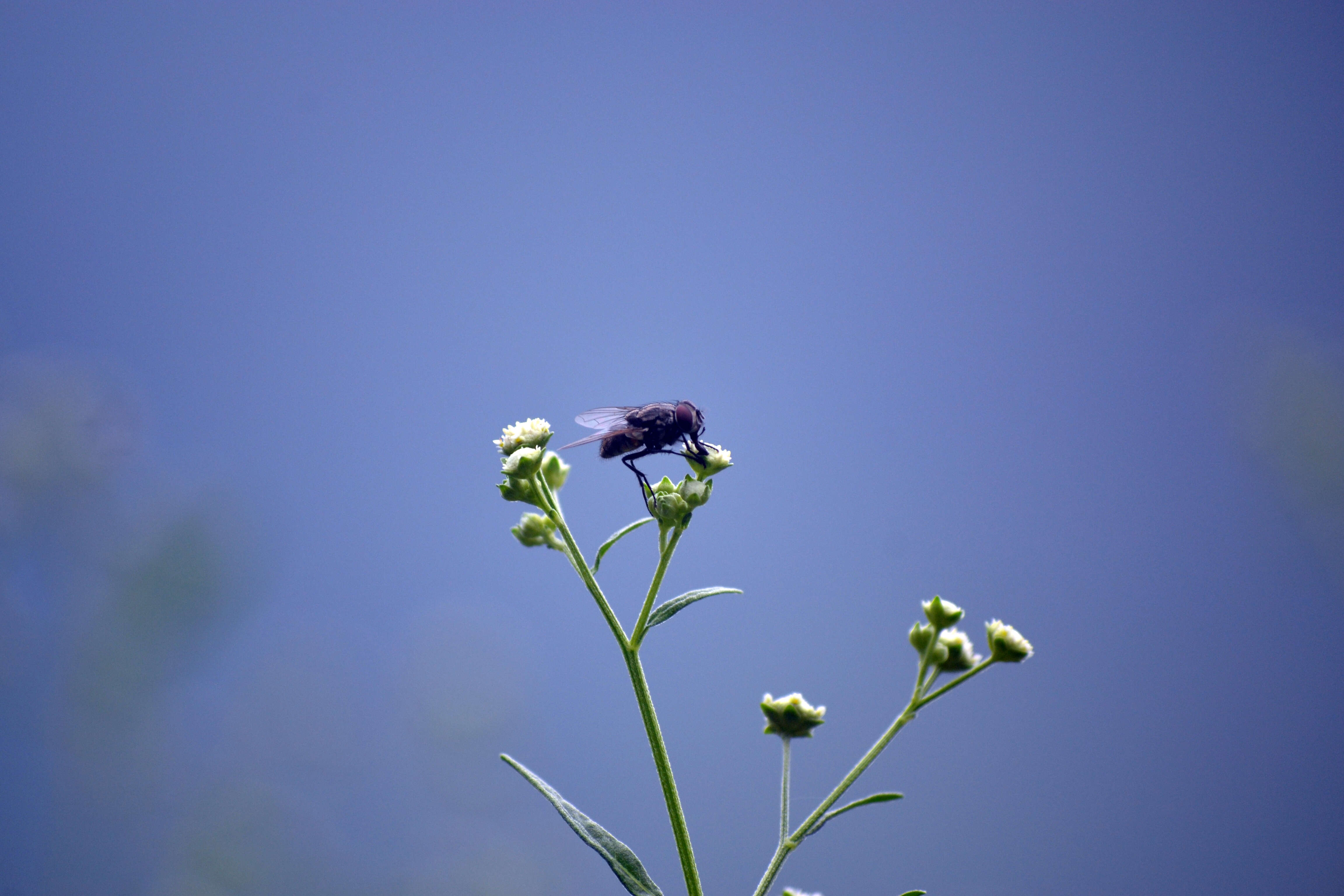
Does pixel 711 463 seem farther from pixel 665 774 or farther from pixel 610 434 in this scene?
pixel 665 774

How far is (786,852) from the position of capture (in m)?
0.82

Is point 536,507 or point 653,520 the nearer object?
point 653,520

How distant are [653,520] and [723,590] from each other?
0.13m

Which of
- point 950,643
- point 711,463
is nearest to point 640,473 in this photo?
point 711,463

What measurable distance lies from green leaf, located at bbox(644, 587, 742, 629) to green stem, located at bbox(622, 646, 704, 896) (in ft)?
0.16

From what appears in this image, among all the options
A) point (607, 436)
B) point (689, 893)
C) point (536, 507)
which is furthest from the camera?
point (607, 436)

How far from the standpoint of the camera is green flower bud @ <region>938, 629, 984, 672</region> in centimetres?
96

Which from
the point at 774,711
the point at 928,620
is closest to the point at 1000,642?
the point at 928,620

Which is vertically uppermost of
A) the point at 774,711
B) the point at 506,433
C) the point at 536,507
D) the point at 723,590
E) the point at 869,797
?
the point at 506,433

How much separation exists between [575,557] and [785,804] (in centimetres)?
37

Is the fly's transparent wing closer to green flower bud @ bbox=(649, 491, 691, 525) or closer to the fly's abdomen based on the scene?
the fly's abdomen

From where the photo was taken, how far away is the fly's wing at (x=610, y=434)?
1.29 m

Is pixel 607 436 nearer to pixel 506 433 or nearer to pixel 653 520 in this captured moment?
pixel 506 433

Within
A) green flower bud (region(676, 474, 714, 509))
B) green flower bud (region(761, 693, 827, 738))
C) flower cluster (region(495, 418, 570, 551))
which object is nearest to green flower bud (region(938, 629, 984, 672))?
green flower bud (region(761, 693, 827, 738))
